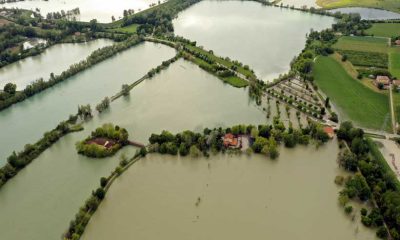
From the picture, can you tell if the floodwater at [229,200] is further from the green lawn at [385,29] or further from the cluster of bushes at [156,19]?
the green lawn at [385,29]

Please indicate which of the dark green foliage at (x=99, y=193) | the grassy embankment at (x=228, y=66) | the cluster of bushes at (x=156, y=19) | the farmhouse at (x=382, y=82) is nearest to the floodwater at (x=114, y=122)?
the grassy embankment at (x=228, y=66)

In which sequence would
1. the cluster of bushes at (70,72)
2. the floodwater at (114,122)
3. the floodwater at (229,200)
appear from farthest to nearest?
the cluster of bushes at (70,72), the floodwater at (114,122), the floodwater at (229,200)

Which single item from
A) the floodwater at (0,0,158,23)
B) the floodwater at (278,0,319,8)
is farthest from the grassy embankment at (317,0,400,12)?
the floodwater at (0,0,158,23)

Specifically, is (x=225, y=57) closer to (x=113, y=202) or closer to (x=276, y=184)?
(x=276, y=184)

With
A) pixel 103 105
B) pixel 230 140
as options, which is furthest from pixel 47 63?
pixel 230 140

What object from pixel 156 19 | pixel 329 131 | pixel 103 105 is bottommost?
pixel 329 131

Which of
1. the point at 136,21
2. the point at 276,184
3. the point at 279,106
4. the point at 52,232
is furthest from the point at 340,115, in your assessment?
the point at 136,21

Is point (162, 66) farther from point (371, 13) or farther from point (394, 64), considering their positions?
point (371, 13)
